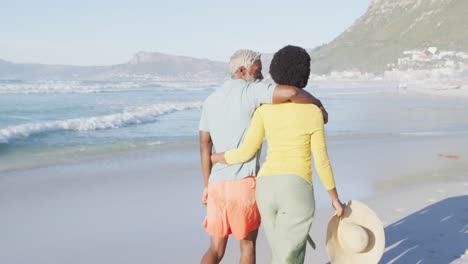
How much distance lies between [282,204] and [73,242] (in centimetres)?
264

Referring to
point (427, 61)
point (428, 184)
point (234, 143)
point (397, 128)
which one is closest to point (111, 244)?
point (234, 143)

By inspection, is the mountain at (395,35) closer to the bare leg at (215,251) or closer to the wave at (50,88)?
the wave at (50,88)

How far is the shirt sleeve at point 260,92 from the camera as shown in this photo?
2671mm

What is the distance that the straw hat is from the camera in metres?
2.98

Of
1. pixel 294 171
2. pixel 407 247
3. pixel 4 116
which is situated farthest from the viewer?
pixel 4 116

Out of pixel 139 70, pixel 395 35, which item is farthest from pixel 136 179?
Answer: pixel 395 35

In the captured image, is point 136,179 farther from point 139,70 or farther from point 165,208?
point 139,70

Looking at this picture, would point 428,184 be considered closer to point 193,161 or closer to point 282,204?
point 193,161

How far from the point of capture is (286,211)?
2.69 m

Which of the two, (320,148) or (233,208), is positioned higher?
(320,148)

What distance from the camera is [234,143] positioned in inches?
116

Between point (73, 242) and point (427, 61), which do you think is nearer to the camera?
point (73, 242)

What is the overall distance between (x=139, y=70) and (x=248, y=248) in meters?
119

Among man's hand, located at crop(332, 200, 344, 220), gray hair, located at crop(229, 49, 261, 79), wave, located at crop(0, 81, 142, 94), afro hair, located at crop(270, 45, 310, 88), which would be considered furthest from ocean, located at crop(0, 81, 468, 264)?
wave, located at crop(0, 81, 142, 94)
